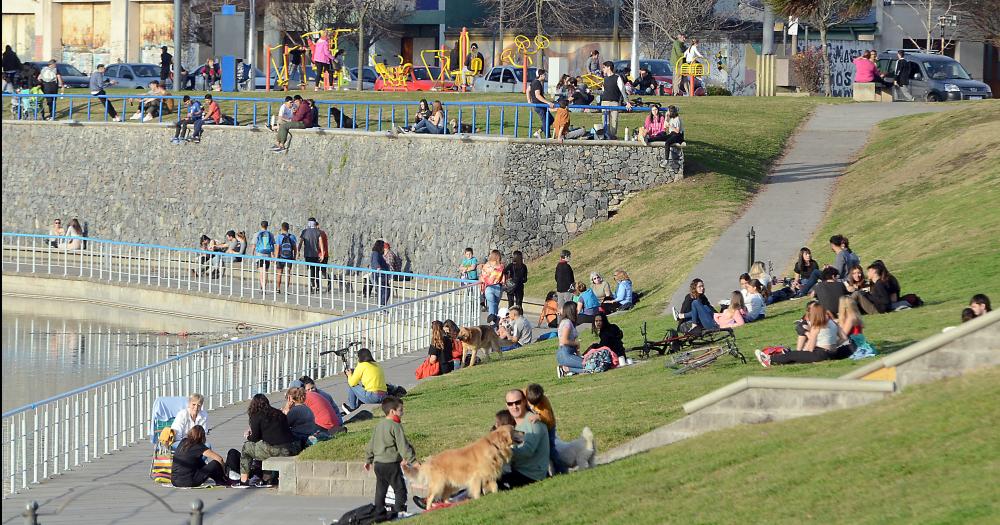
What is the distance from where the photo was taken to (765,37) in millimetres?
45750

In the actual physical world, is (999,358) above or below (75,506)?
above

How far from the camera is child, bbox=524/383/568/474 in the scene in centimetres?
1248

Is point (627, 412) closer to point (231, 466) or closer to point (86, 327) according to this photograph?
point (231, 466)

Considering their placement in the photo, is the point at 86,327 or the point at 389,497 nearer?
the point at 389,497

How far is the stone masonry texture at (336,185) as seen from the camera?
3256 centimetres

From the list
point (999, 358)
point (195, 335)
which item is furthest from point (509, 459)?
point (195, 335)

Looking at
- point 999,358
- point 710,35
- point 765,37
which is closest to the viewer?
point 999,358

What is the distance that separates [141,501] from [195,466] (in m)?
0.83

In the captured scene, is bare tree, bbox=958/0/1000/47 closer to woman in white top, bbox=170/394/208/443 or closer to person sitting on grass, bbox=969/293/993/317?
person sitting on grass, bbox=969/293/993/317

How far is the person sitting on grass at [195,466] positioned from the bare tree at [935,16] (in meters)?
41.4

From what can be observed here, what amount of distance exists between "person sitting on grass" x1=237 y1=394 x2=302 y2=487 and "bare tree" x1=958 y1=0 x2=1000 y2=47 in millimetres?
40815

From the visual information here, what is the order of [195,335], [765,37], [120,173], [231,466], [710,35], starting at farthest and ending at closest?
[710,35]
[765,37]
[120,173]
[195,335]
[231,466]

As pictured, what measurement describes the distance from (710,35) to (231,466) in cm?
4566

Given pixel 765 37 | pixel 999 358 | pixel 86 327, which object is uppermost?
pixel 765 37
